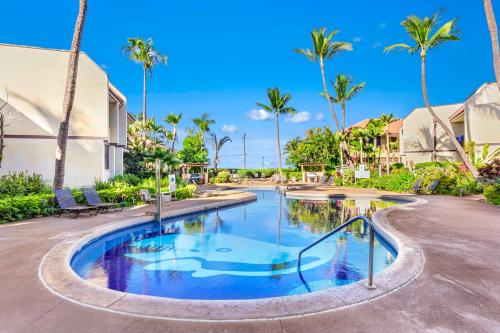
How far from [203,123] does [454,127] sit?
27564 mm

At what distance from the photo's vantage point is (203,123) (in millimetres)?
40469

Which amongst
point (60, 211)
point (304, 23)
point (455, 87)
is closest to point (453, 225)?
point (60, 211)

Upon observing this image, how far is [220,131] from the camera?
4084 centimetres

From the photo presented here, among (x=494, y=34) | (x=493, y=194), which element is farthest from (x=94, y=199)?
(x=494, y=34)

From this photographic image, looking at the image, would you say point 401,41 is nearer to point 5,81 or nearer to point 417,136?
point 417,136

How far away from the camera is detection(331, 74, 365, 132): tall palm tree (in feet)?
97.7

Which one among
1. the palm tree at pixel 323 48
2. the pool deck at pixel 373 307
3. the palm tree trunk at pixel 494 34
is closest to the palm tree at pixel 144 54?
the palm tree at pixel 323 48

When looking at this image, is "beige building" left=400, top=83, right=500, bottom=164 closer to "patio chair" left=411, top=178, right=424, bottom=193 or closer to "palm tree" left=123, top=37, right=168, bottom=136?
"patio chair" left=411, top=178, right=424, bottom=193

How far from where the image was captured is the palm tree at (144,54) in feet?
84.2

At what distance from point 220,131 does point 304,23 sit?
1727 centimetres

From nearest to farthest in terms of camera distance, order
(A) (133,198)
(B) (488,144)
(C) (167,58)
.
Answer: (A) (133,198), (B) (488,144), (C) (167,58)

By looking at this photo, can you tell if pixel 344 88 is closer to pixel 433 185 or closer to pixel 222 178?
pixel 222 178

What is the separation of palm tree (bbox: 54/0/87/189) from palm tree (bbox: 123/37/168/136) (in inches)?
546

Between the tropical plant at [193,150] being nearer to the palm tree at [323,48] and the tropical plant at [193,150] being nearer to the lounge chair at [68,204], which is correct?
the palm tree at [323,48]
